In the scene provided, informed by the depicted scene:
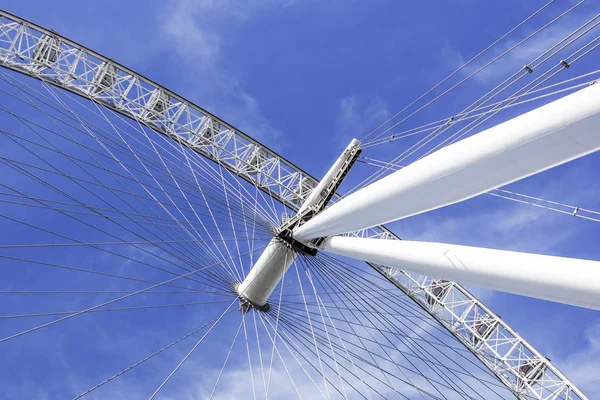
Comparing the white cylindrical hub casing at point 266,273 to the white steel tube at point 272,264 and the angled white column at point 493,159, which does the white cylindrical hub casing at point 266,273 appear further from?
the angled white column at point 493,159

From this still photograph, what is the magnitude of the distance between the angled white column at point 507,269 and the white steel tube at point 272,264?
9.45m

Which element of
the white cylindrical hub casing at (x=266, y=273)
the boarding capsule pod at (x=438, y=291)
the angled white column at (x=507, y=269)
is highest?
the boarding capsule pod at (x=438, y=291)

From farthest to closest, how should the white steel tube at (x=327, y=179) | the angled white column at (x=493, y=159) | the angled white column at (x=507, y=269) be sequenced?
the white steel tube at (x=327, y=179) < the angled white column at (x=507, y=269) < the angled white column at (x=493, y=159)

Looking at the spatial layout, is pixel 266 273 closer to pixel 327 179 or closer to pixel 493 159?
pixel 327 179

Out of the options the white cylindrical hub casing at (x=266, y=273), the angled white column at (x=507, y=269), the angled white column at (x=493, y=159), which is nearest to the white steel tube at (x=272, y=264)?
the white cylindrical hub casing at (x=266, y=273)

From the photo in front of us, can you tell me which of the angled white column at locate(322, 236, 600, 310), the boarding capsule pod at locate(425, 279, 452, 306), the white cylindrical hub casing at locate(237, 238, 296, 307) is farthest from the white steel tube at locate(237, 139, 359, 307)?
the boarding capsule pod at locate(425, 279, 452, 306)

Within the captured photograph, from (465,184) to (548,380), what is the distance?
24969 mm

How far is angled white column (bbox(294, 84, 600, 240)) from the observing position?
8219 millimetres

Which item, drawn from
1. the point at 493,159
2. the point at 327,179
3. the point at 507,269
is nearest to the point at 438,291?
the point at 327,179

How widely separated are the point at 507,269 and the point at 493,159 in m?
1.74

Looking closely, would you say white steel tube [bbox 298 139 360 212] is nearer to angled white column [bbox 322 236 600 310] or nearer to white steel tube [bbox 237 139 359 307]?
white steel tube [bbox 237 139 359 307]

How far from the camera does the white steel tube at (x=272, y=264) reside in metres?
22.7

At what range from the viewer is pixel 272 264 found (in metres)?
23.0

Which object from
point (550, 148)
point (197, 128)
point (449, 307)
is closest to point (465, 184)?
point (550, 148)
